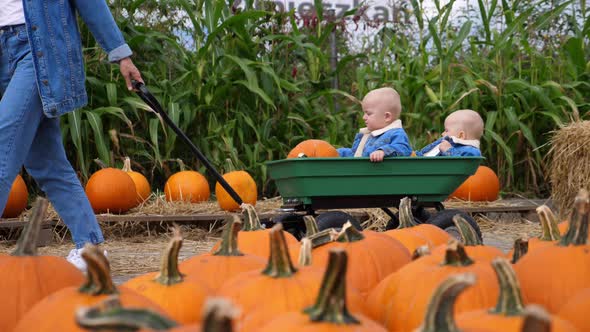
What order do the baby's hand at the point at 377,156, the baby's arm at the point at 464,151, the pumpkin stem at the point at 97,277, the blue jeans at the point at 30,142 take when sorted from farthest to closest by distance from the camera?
the baby's arm at the point at 464,151, the baby's hand at the point at 377,156, the blue jeans at the point at 30,142, the pumpkin stem at the point at 97,277

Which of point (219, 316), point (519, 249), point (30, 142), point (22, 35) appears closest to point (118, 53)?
point (22, 35)

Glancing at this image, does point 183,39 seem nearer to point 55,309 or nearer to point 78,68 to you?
point 78,68

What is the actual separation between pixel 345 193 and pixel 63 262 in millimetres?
2695

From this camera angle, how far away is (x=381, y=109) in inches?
177

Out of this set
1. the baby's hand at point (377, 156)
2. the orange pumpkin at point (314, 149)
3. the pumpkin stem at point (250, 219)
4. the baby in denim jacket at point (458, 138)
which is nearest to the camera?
the pumpkin stem at point (250, 219)

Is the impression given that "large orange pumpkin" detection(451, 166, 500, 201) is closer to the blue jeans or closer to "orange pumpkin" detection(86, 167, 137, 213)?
"orange pumpkin" detection(86, 167, 137, 213)

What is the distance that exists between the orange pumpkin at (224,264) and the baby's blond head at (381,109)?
10.6 feet

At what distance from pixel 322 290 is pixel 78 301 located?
0.31 meters

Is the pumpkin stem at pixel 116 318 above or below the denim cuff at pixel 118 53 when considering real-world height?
below

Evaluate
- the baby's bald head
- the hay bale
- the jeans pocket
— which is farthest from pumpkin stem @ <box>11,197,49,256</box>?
the hay bale

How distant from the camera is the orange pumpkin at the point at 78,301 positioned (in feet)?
2.91

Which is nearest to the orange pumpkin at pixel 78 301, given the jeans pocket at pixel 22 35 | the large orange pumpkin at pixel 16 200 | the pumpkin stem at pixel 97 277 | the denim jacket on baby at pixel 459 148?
the pumpkin stem at pixel 97 277

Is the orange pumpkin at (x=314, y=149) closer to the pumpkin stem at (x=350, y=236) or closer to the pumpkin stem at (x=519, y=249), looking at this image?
the pumpkin stem at (x=350, y=236)

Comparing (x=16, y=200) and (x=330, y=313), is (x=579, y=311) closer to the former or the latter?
(x=330, y=313)
